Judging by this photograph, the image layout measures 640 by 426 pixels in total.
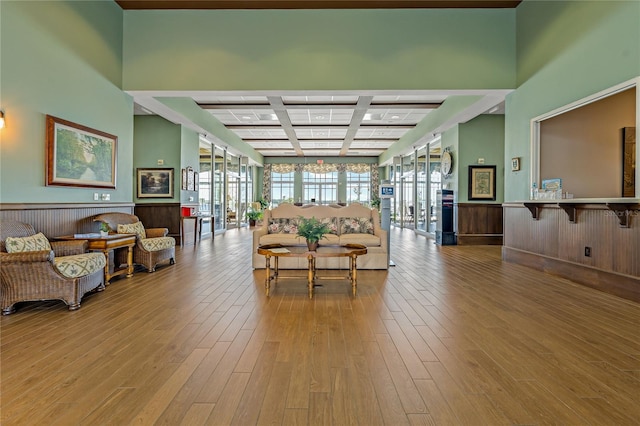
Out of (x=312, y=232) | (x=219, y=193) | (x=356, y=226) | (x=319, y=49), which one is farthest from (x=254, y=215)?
(x=312, y=232)

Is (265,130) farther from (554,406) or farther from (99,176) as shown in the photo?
(554,406)

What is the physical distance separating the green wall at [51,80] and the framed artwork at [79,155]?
0.10 meters

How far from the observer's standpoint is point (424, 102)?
8.37m

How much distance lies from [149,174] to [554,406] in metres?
9.22

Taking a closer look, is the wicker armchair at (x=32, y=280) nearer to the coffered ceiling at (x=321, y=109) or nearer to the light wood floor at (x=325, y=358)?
the light wood floor at (x=325, y=358)

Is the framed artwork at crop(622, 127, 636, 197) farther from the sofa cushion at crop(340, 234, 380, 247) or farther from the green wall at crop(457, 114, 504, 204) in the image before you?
the sofa cushion at crop(340, 234, 380, 247)

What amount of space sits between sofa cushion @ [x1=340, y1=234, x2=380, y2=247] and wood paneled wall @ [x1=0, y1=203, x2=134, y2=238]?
395 centimetres

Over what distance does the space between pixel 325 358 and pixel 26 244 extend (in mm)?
3539

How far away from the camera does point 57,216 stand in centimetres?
457

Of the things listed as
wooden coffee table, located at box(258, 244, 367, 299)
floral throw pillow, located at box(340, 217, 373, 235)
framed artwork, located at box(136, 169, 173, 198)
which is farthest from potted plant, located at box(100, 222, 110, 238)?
framed artwork, located at box(136, 169, 173, 198)

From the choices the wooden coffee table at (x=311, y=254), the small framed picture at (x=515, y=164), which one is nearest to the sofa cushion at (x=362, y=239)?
the wooden coffee table at (x=311, y=254)

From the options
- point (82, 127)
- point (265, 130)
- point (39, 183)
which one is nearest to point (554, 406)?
point (39, 183)

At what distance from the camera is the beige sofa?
5.55 meters

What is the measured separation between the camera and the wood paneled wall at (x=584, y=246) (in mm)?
3873
